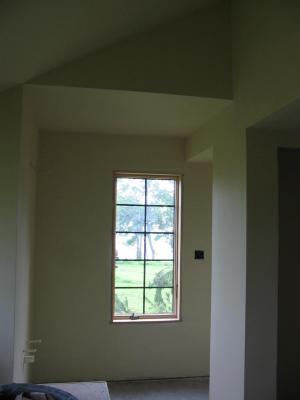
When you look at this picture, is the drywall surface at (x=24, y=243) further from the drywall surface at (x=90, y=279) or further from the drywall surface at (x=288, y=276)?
the drywall surface at (x=288, y=276)

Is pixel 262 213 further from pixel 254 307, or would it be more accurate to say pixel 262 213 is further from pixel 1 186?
pixel 1 186

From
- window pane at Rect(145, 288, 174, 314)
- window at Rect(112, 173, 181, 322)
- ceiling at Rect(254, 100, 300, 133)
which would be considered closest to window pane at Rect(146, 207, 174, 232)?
window at Rect(112, 173, 181, 322)

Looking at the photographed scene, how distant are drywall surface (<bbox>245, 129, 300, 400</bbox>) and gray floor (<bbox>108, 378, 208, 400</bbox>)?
4.00 feet

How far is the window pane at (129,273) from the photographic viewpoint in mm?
3994

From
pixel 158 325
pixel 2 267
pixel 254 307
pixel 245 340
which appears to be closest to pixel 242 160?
pixel 254 307

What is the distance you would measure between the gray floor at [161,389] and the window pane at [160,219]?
1.50 meters

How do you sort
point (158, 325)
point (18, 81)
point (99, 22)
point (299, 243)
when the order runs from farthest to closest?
1. point (158, 325)
2. point (299, 243)
3. point (18, 81)
4. point (99, 22)

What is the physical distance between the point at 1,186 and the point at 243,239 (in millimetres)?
1605

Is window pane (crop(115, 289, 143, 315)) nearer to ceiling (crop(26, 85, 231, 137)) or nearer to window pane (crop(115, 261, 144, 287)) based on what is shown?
window pane (crop(115, 261, 144, 287))

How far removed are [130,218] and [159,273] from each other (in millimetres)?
648

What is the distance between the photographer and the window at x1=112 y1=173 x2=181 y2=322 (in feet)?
13.1

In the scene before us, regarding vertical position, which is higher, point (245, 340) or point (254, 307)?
point (254, 307)

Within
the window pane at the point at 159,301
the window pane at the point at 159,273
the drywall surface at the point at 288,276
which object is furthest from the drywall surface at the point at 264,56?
the window pane at the point at 159,301

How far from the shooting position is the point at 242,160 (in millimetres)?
2629
